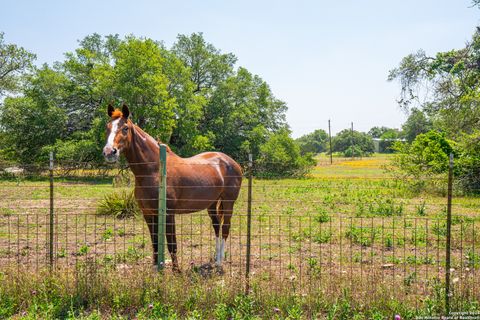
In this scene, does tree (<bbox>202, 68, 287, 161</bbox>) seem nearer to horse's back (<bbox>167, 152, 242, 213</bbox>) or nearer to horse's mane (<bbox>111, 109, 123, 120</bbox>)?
horse's back (<bbox>167, 152, 242, 213</bbox>)

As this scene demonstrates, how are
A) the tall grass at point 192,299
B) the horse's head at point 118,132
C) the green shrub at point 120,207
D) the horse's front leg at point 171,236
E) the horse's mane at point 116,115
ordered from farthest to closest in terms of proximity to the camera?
the green shrub at point 120,207
the horse's front leg at point 171,236
the horse's mane at point 116,115
the horse's head at point 118,132
the tall grass at point 192,299

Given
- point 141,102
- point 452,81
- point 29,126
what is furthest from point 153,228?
point 29,126

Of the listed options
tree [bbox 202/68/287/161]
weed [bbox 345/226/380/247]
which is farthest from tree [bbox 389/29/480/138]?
tree [bbox 202/68/287/161]

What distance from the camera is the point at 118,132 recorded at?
542 centimetres

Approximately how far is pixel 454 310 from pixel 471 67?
11.6 metres

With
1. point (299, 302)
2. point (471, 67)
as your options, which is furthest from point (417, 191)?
point (299, 302)

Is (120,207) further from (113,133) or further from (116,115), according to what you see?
(113,133)

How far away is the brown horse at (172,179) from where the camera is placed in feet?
18.2

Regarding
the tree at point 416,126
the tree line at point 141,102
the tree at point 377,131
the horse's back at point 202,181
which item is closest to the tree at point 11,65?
the tree line at point 141,102

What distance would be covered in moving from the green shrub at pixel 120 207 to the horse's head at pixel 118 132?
5.36 metres

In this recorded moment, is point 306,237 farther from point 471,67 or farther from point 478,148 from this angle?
point 478,148

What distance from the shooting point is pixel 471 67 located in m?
13.3

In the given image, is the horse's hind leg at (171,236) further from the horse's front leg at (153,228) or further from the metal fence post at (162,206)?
the metal fence post at (162,206)

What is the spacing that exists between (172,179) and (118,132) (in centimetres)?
113
